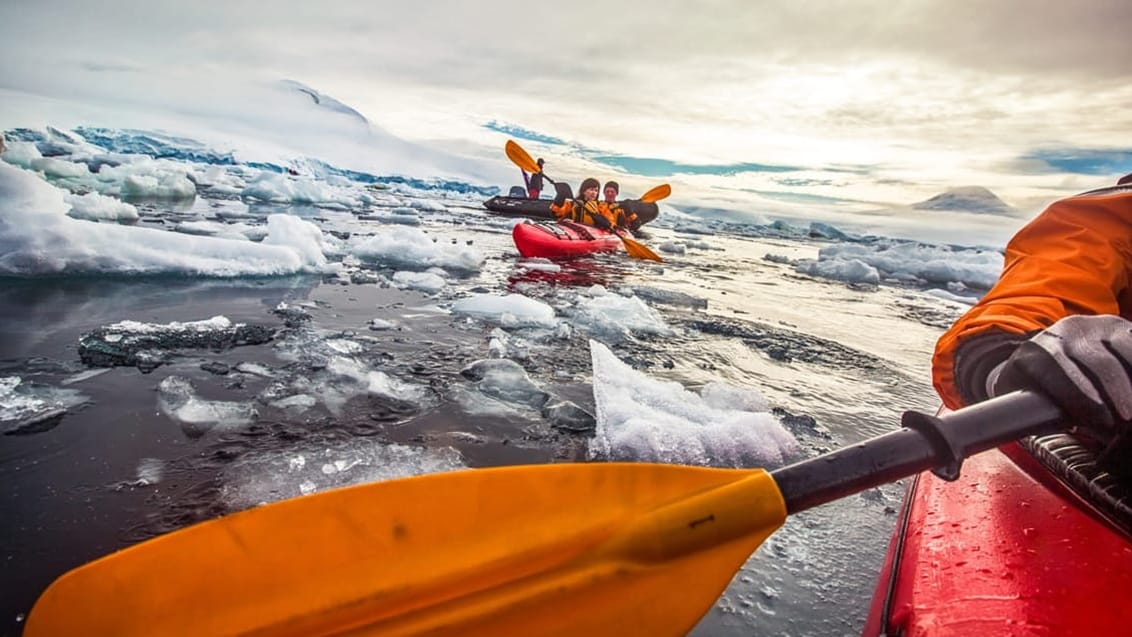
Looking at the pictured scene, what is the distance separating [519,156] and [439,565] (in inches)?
410

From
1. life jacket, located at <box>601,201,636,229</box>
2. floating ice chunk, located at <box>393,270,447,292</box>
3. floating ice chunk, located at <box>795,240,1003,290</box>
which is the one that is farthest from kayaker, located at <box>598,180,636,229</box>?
floating ice chunk, located at <box>393,270,447,292</box>

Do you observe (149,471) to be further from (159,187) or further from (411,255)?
(159,187)

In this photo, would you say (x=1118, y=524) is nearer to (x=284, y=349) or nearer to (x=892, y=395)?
(x=892, y=395)

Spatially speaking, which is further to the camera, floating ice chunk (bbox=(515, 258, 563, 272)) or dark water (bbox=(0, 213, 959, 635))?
floating ice chunk (bbox=(515, 258, 563, 272))

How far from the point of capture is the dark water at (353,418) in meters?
1.57

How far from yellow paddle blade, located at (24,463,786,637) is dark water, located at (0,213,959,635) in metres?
0.50

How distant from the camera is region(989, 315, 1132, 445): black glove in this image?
3.33 feet

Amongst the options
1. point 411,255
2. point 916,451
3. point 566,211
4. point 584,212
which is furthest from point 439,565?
point 566,211

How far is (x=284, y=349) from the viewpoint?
3115mm

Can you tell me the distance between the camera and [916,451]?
3.40ft

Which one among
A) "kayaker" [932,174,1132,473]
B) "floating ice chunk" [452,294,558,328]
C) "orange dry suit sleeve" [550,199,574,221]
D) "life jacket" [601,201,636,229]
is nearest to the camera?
"kayaker" [932,174,1132,473]

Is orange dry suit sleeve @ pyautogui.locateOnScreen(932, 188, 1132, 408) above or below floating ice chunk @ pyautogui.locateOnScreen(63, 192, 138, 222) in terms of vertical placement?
above

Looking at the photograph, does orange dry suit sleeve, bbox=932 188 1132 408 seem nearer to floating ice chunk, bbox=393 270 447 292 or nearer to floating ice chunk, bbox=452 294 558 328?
floating ice chunk, bbox=452 294 558 328

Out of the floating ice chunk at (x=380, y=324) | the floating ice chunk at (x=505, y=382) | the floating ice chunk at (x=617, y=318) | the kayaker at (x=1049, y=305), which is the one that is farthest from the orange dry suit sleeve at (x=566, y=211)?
the kayaker at (x=1049, y=305)
